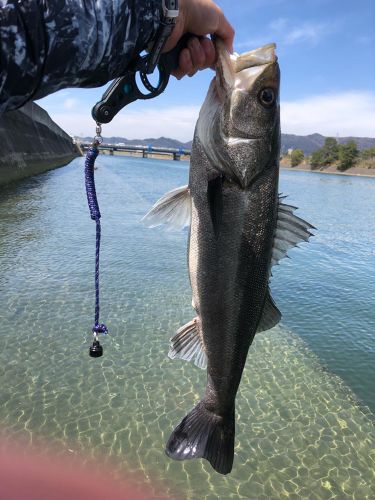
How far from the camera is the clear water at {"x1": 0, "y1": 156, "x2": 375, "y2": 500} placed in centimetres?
520

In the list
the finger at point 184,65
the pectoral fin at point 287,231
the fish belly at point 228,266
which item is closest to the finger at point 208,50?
the finger at point 184,65

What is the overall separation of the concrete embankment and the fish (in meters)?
25.3

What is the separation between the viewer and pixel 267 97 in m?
2.74

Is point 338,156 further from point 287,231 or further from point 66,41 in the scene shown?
point 66,41

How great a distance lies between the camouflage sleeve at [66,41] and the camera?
181 cm

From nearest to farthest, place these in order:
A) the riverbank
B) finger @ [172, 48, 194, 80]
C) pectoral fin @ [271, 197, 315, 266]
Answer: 1. finger @ [172, 48, 194, 80]
2. pectoral fin @ [271, 197, 315, 266]
3. the riverbank

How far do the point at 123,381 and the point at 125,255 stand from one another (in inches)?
278

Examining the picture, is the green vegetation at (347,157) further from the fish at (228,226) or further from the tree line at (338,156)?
the fish at (228,226)

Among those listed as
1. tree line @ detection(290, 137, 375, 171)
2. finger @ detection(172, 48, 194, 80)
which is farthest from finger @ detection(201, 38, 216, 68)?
tree line @ detection(290, 137, 375, 171)

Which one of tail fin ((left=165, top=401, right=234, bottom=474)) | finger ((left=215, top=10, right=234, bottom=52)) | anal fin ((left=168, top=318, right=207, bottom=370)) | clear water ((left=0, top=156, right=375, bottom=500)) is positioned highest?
finger ((left=215, top=10, right=234, bottom=52))

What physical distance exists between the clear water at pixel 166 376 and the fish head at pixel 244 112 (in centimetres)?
396

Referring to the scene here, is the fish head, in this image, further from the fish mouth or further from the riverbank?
the riverbank

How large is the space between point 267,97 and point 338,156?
161 meters

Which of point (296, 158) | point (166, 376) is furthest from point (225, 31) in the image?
point (296, 158)
